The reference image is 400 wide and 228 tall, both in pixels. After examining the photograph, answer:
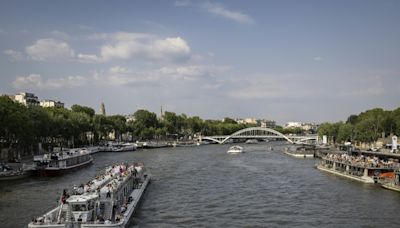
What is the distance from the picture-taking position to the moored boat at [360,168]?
5519cm

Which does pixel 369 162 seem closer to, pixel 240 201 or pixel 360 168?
pixel 360 168

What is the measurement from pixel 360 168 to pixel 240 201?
23.1 meters

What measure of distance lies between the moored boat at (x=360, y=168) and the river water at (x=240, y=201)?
1.83 metres

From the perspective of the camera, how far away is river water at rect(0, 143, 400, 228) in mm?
34250

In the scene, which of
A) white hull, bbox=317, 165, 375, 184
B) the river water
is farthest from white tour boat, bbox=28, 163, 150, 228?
white hull, bbox=317, 165, 375, 184

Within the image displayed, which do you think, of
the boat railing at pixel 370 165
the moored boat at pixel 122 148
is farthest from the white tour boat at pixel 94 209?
the moored boat at pixel 122 148

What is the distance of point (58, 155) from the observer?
67.6 meters

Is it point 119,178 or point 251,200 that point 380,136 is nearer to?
point 251,200

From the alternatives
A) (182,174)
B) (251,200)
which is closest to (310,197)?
(251,200)

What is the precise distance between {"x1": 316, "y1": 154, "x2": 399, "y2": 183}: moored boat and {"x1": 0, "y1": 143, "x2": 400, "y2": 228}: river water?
183 cm

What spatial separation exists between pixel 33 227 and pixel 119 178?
1272 centimetres

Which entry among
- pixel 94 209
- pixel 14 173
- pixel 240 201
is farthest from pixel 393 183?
pixel 14 173

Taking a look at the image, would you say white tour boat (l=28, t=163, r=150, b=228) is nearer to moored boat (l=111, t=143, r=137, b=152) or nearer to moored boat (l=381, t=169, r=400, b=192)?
moored boat (l=381, t=169, r=400, b=192)

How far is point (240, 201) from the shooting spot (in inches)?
1665
